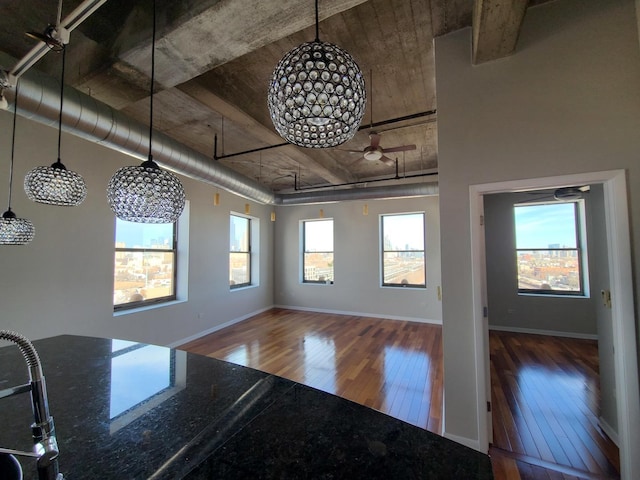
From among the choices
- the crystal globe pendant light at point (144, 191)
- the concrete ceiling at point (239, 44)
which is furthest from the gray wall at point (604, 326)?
the crystal globe pendant light at point (144, 191)

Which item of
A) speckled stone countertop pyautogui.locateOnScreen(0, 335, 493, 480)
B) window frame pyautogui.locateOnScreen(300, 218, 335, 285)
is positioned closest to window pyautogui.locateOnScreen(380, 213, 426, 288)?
window frame pyautogui.locateOnScreen(300, 218, 335, 285)

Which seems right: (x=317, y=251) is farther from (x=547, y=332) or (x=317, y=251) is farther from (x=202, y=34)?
(x=202, y=34)

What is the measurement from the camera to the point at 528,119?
76.0 inches

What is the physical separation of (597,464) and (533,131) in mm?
2407

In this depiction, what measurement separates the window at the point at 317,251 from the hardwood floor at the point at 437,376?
1441 millimetres

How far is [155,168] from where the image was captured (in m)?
1.25

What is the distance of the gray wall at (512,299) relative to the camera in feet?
14.9

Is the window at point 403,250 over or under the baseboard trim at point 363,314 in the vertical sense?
over

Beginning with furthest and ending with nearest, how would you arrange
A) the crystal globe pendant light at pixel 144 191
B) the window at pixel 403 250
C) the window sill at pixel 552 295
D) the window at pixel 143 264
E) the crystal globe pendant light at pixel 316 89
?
1. the window at pixel 403 250
2. the window sill at pixel 552 295
3. the window at pixel 143 264
4. the crystal globe pendant light at pixel 144 191
5. the crystal globe pendant light at pixel 316 89

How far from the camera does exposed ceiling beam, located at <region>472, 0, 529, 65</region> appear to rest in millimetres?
1577

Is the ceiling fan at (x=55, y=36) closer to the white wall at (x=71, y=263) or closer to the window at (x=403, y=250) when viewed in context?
the white wall at (x=71, y=263)

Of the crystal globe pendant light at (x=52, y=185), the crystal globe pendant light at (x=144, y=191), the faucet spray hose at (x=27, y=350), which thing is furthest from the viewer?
the crystal globe pendant light at (x=52, y=185)

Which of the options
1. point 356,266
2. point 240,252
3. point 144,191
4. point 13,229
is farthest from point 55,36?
point 356,266

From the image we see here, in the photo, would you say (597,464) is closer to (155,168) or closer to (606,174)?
(606,174)
